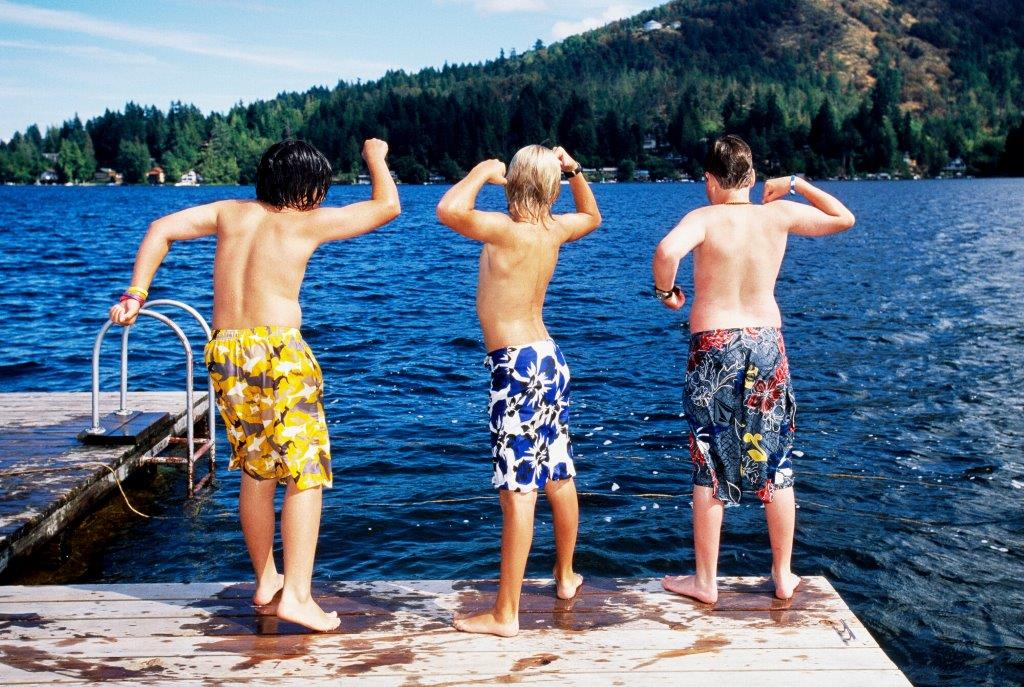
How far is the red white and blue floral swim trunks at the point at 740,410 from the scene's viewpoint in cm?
486

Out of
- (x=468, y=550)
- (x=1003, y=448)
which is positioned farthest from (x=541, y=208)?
(x=1003, y=448)

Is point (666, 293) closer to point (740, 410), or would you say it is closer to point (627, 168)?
point (740, 410)

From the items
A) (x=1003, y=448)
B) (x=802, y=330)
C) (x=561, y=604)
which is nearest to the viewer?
(x=561, y=604)

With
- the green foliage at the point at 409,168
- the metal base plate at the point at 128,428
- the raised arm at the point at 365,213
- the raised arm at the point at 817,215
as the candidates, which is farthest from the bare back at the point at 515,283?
the green foliage at the point at 409,168

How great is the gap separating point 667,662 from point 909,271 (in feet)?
121

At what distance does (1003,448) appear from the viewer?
1246 cm

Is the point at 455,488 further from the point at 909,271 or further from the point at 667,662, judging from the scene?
the point at 909,271

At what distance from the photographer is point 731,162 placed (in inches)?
193

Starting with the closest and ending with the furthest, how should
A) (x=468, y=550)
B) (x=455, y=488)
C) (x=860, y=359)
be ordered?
(x=468, y=550), (x=455, y=488), (x=860, y=359)

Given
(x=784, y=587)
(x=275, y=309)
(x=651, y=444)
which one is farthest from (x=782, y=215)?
(x=651, y=444)

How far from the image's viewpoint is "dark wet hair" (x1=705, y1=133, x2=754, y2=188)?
4902 mm

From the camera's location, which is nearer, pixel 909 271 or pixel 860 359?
pixel 860 359

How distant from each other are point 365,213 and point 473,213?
0.50 m

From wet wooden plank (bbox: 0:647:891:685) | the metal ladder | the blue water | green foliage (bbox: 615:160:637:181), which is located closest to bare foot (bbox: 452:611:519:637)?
wet wooden plank (bbox: 0:647:891:685)
